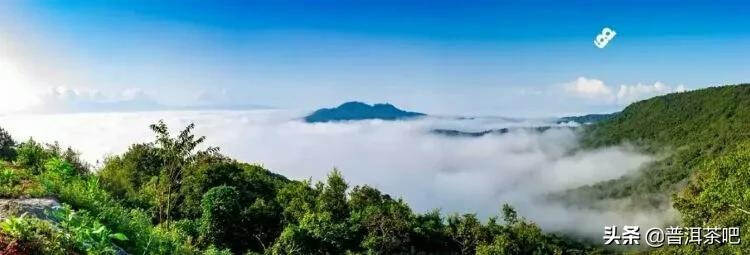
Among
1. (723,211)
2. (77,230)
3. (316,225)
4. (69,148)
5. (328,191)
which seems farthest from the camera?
(328,191)

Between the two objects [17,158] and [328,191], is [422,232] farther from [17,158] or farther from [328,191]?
[17,158]

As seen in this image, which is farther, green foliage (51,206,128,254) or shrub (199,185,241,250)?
shrub (199,185,241,250)

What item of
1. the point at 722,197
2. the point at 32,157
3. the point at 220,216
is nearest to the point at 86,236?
the point at 32,157

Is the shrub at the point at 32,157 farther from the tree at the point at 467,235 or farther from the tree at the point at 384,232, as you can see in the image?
the tree at the point at 467,235

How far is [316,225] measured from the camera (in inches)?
1549

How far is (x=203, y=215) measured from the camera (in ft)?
127

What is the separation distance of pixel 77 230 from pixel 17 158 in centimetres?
937

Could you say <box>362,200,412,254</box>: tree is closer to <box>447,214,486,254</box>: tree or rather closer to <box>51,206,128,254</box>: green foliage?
<box>447,214,486,254</box>: tree

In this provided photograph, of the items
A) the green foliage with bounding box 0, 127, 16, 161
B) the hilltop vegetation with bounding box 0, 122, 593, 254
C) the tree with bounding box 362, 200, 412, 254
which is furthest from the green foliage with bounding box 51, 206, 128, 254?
the tree with bounding box 362, 200, 412, 254

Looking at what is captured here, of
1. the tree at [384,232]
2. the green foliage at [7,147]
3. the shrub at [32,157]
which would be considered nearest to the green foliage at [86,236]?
the shrub at [32,157]

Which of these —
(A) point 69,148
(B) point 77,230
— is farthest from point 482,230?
(B) point 77,230

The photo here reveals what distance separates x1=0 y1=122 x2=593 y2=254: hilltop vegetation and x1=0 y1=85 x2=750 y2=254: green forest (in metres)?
0.04

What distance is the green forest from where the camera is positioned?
1045 cm

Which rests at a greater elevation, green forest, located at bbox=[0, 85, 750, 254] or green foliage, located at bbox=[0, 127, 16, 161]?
green foliage, located at bbox=[0, 127, 16, 161]
